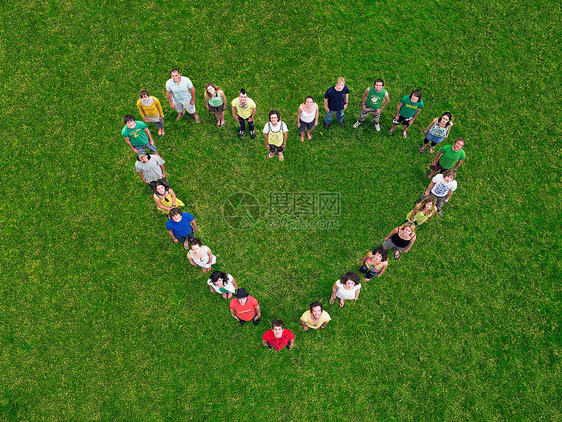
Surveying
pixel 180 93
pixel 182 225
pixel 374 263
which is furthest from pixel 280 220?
pixel 180 93

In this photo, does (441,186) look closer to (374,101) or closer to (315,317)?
(374,101)

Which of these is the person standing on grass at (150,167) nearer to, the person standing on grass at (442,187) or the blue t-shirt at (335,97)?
the blue t-shirt at (335,97)

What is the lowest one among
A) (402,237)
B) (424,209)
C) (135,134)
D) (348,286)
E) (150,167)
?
(348,286)

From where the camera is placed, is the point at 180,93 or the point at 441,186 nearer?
the point at 441,186

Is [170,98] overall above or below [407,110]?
above

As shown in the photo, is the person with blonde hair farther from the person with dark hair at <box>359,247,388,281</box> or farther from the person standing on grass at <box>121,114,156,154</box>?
the person standing on grass at <box>121,114,156,154</box>

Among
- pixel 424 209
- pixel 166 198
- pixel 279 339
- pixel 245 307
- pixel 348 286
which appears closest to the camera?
pixel 348 286

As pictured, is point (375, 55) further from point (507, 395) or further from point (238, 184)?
point (507, 395)

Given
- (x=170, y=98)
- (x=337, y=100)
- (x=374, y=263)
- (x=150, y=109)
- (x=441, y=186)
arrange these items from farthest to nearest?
(x=170, y=98) → (x=337, y=100) → (x=150, y=109) → (x=441, y=186) → (x=374, y=263)

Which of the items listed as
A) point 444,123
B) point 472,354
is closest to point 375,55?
point 444,123
